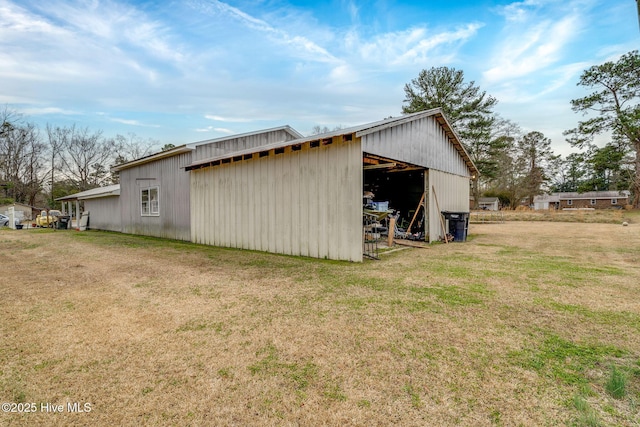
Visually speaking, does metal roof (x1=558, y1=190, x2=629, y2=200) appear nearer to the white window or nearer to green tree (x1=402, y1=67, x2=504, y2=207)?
green tree (x1=402, y1=67, x2=504, y2=207)

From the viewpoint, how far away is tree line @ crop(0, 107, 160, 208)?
3030cm

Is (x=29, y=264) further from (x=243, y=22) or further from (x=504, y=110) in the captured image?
(x=504, y=110)

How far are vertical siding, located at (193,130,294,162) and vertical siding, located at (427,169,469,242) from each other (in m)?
6.57

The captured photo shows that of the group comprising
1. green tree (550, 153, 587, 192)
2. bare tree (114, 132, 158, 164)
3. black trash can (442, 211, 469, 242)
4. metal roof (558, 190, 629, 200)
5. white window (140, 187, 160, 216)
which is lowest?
black trash can (442, 211, 469, 242)

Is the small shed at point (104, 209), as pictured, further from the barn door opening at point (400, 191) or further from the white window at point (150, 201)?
the barn door opening at point (400, 191)

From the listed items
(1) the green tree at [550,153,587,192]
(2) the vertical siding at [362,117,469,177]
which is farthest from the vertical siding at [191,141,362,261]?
(1) the green tree at [550,153,587,192]

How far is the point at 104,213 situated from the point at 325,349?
18.5 m

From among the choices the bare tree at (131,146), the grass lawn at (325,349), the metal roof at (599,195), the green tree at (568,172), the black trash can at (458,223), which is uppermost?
the bare tree at (131,146)

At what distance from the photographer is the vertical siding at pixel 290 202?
6207 millimetres

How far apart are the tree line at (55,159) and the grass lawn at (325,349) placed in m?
37.1

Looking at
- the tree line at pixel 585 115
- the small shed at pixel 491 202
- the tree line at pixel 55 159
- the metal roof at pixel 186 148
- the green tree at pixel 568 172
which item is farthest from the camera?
the small shed at pixel 491 202

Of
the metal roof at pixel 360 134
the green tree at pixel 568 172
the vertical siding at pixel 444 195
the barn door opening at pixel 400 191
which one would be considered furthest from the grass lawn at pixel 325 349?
the green tree at pixel 568 172

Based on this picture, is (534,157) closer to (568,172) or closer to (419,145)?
(568,172)

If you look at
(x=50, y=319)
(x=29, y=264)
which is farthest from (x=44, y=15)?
(x=50, y=319)
